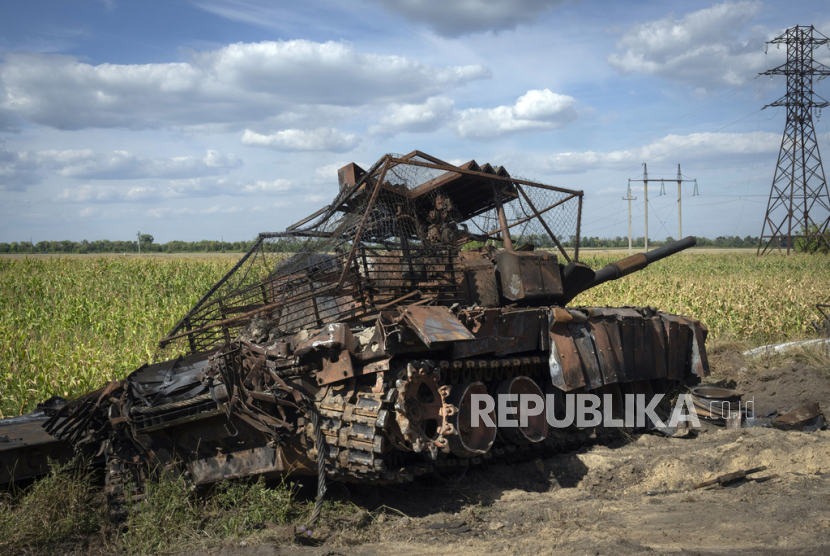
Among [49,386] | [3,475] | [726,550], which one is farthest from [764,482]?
[49,386]

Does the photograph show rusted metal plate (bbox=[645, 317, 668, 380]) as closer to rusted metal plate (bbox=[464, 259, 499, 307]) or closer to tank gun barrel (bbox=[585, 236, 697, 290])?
tank gun barrel (bbox=[585, 236, 697, 290])

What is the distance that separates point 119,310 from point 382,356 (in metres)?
9.12

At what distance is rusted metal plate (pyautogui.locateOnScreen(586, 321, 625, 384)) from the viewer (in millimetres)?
8055

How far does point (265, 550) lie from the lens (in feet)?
16.4

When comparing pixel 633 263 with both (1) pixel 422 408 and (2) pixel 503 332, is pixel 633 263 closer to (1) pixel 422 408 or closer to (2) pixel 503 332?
(2) pixel 503 332

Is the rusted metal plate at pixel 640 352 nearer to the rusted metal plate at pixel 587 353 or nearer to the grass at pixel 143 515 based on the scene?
the rusted metal plate at pixel 587 353

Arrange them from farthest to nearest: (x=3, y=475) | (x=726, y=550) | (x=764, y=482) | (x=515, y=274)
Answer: (x=515, y=274) < (x=764, y=482) < (x=3, y=475) < (x=726, y=550)

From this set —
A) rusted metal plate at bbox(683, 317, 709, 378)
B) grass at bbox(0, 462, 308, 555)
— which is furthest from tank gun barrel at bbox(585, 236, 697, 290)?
grass at bbox(0, 462, 308, 555)

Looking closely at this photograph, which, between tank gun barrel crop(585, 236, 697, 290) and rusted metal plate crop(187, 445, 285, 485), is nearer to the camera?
rusted metal plate crop(187, 445, 285, 485)

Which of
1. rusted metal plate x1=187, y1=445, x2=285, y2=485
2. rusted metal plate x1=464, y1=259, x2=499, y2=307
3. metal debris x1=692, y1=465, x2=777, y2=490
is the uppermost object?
rusted metal plate x1=464, y1=259, x2=499, y2=307

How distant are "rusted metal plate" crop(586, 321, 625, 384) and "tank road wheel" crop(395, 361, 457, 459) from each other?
→ 286cm

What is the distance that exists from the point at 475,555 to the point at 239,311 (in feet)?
15.0

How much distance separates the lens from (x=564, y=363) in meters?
7.50

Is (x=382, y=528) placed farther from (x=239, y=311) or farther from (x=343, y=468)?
(x=239, y=311)
